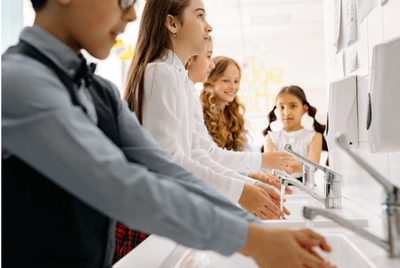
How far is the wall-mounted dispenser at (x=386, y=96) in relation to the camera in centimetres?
75

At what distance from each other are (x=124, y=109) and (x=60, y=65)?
157mm

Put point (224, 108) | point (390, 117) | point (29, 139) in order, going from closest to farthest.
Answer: point (29, 139) < point (390, 117) < point (224, 108)

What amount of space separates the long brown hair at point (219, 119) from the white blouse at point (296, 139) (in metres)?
0.46

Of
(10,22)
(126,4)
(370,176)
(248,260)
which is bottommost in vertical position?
(248,260)

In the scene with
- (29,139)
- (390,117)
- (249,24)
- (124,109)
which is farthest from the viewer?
(249,24)

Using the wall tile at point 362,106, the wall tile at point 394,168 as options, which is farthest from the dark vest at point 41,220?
the wall tile at point 362,106

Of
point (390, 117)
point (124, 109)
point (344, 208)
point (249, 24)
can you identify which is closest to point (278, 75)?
point (249, 24)

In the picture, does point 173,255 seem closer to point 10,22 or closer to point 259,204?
point 259,204

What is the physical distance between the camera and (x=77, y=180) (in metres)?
0.33

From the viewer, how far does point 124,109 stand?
1.82 feet

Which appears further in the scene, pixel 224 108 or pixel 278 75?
pixel 278 75

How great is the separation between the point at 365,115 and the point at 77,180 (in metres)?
1.12

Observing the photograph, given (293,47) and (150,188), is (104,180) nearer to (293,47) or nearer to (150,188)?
(150,188)

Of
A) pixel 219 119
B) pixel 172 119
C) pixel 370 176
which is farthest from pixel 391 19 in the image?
pixel 219 119
